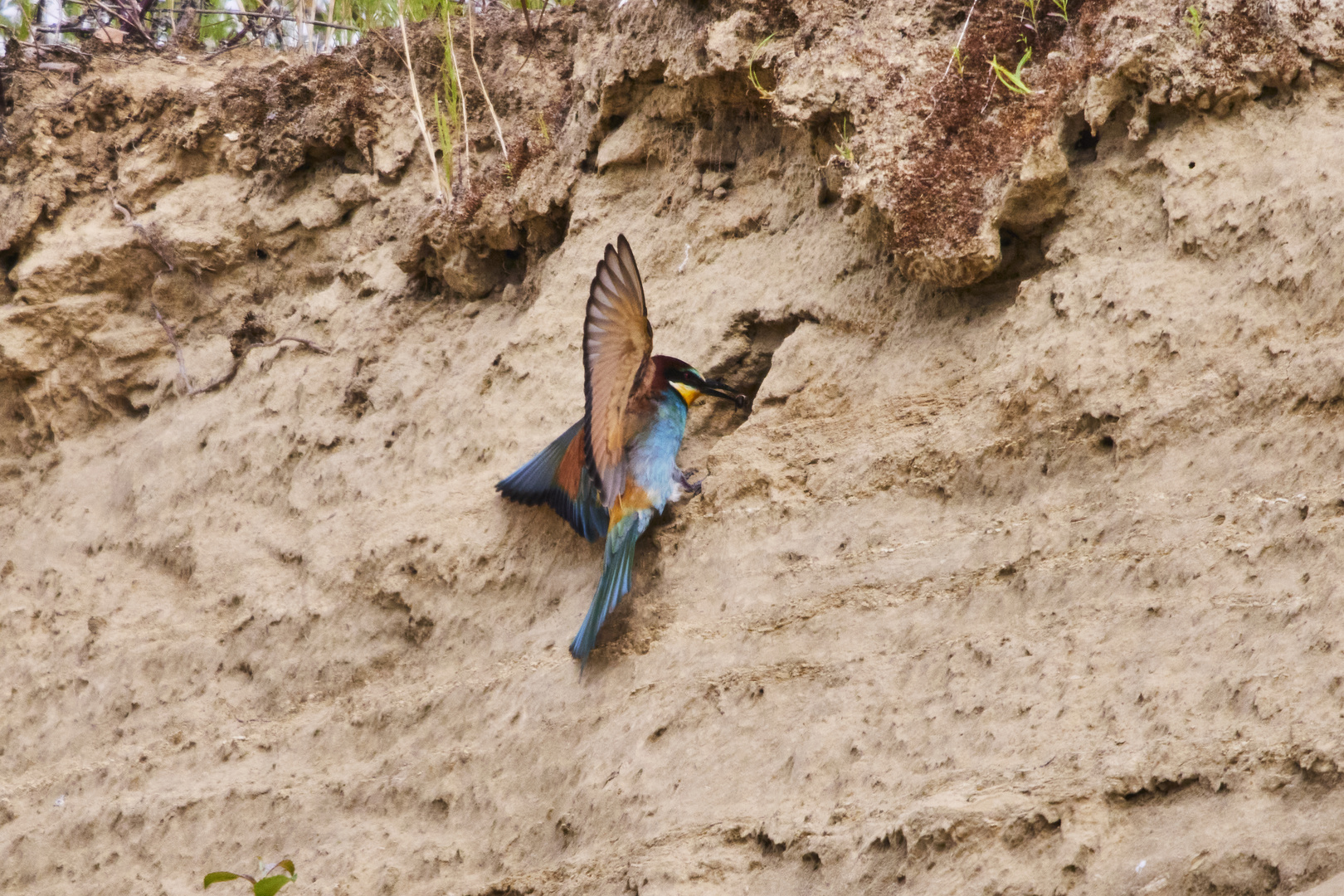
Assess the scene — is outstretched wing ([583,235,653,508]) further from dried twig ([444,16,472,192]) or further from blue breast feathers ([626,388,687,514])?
dried twig ([444,16,472,192])

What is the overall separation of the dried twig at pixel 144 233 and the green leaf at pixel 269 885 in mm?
2221

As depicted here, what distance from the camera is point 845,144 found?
2.81 metres

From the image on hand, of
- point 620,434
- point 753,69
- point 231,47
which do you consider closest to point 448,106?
point 753,69

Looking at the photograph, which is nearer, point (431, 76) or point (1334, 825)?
point (1334, 825)

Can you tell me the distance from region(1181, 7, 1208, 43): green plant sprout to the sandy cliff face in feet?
0.10

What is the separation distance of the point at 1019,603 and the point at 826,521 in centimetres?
45

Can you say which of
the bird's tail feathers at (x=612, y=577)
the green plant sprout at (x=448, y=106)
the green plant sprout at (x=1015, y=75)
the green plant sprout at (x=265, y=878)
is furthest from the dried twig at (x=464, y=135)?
the green plant sprout at (x=265, y=878)

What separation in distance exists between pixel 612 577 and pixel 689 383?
1.58ft

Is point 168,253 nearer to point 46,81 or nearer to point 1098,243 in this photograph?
point 46,81

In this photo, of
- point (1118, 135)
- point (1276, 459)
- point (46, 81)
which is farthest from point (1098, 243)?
point (46, 81)

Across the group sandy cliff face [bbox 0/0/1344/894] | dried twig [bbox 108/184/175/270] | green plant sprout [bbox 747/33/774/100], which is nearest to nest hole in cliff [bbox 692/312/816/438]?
sandy cliff face [bbox 0/0/1344/894]

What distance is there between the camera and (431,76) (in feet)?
13.1

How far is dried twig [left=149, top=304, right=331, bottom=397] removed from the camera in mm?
3760

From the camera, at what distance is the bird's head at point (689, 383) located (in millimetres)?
2854
